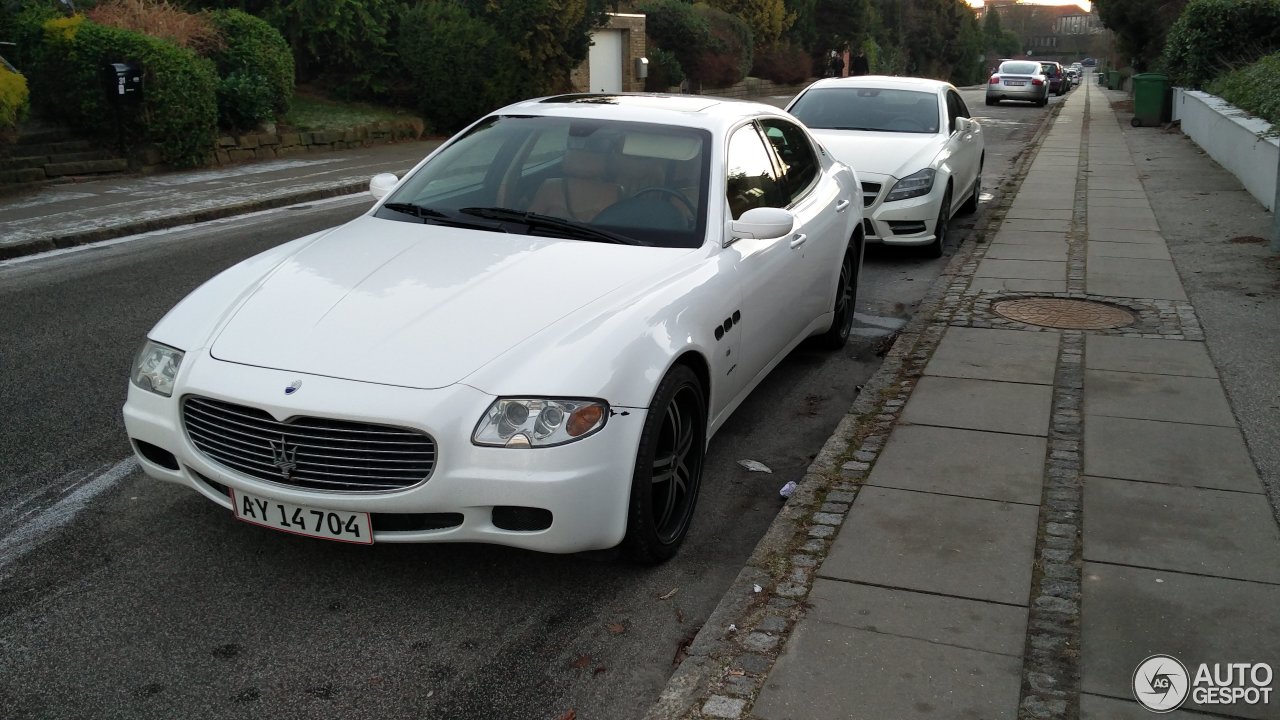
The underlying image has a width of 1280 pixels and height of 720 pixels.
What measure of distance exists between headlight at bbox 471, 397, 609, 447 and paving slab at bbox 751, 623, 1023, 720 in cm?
94

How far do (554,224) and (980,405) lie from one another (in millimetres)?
2421

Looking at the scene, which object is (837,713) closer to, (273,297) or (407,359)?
(407,359)

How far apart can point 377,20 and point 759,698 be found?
68.4 ft

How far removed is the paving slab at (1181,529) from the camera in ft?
13.3

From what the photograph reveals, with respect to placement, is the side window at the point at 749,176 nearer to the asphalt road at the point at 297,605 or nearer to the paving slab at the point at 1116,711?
the asphalt road at the point at 297,605

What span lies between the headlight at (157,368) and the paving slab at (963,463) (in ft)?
9.00

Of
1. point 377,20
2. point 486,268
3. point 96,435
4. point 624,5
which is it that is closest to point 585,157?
point 486,268

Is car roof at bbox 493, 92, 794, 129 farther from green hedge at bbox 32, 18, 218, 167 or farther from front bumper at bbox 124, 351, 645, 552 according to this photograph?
green hedge at bbox 32, 18, 218, 167

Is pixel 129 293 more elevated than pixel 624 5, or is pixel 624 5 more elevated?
pixel 624 5

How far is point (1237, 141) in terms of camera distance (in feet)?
48.5

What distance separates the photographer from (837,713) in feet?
10.3

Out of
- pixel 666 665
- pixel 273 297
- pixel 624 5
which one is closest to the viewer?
pixel 666 665

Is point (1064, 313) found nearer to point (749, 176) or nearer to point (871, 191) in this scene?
point (871, 191)

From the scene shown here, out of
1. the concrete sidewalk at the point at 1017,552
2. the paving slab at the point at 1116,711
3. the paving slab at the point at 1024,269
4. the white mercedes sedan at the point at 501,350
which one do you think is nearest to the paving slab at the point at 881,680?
the concrete sidewalk at the point at 1017,552
